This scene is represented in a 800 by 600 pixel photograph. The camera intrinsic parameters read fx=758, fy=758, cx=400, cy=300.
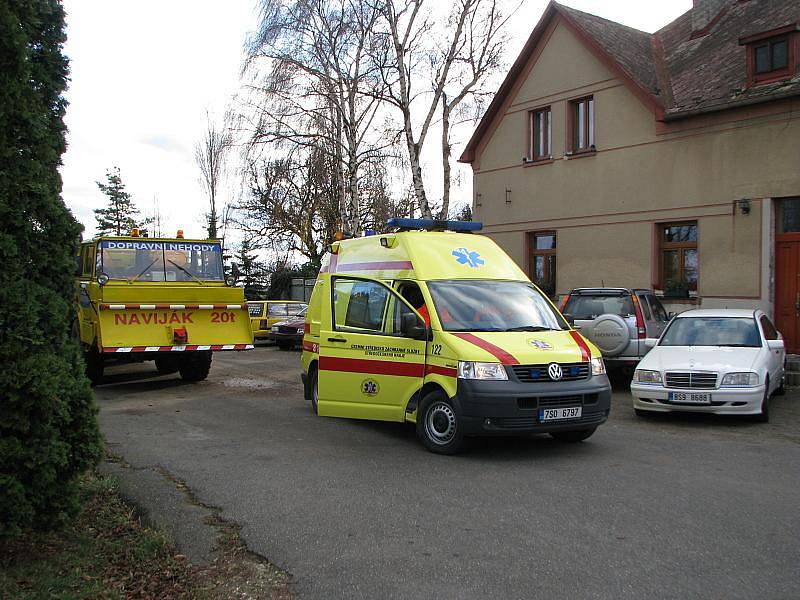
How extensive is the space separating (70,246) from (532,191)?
17185 mm

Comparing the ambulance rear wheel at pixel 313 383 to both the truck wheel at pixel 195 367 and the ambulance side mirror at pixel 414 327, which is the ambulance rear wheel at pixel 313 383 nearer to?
the ambulance side mirror at pixel 414 327

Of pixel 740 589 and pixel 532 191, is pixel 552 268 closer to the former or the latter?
pixel 532 191

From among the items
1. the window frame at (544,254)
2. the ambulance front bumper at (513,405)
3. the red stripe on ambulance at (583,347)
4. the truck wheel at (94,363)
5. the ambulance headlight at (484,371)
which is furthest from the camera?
the window frame at (544,254)

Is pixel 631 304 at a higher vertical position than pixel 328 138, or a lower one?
lower

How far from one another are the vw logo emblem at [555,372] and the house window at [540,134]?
13661mm

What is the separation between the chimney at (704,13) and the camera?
20594mm

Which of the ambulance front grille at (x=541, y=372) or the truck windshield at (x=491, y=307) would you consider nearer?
the ambulance front grille at (x=541, y=372)

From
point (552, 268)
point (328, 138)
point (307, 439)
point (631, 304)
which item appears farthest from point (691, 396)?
point (328, 138)

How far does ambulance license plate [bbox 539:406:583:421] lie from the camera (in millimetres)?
7637

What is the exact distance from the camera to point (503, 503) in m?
6.17

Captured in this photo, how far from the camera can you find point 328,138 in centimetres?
2441

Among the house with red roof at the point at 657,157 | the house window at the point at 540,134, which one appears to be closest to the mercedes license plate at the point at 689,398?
the house with red roof at the point at 657,157

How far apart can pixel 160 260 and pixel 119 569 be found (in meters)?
10.5

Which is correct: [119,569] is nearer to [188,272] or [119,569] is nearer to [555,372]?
[555,372]
